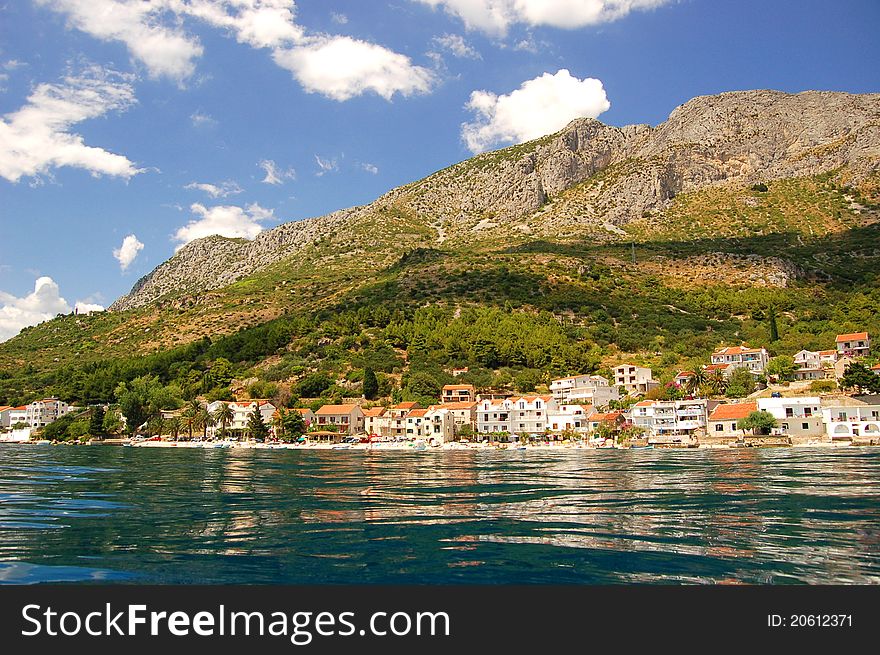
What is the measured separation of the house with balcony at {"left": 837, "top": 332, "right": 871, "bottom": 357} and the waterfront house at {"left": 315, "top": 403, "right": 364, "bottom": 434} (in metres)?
58.4

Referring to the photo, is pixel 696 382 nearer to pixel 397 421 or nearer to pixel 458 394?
pixel 458 394

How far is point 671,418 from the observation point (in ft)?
203

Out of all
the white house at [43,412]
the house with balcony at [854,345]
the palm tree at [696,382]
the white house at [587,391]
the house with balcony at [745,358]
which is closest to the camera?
the palm tree at [696,382]

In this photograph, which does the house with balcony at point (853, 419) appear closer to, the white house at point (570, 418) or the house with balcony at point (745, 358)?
the house with balcony at point (745, 358)

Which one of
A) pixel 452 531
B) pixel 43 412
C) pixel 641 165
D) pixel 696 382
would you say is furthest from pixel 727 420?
pixel 641 165

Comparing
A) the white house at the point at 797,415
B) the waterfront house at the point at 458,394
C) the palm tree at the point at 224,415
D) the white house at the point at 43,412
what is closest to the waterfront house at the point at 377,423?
the waterfront house at the point at 458,394

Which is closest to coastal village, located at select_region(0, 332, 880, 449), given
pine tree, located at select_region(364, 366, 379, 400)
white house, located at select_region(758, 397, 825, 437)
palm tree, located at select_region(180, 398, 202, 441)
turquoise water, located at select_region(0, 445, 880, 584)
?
white house, located at select_region(758, 397, 825, 437)

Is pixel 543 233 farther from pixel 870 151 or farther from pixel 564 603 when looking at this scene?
pixel 564 603

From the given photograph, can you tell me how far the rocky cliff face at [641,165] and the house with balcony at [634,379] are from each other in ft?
272

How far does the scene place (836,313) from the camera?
294 ft

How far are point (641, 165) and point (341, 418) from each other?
13149 centimetres

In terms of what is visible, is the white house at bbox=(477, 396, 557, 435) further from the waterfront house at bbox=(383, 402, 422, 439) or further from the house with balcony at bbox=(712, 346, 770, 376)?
the house with balcony at bbox=(712, 346, 770, 376)

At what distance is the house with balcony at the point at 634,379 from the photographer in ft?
250

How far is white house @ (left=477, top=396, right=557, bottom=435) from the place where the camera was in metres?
69.8
